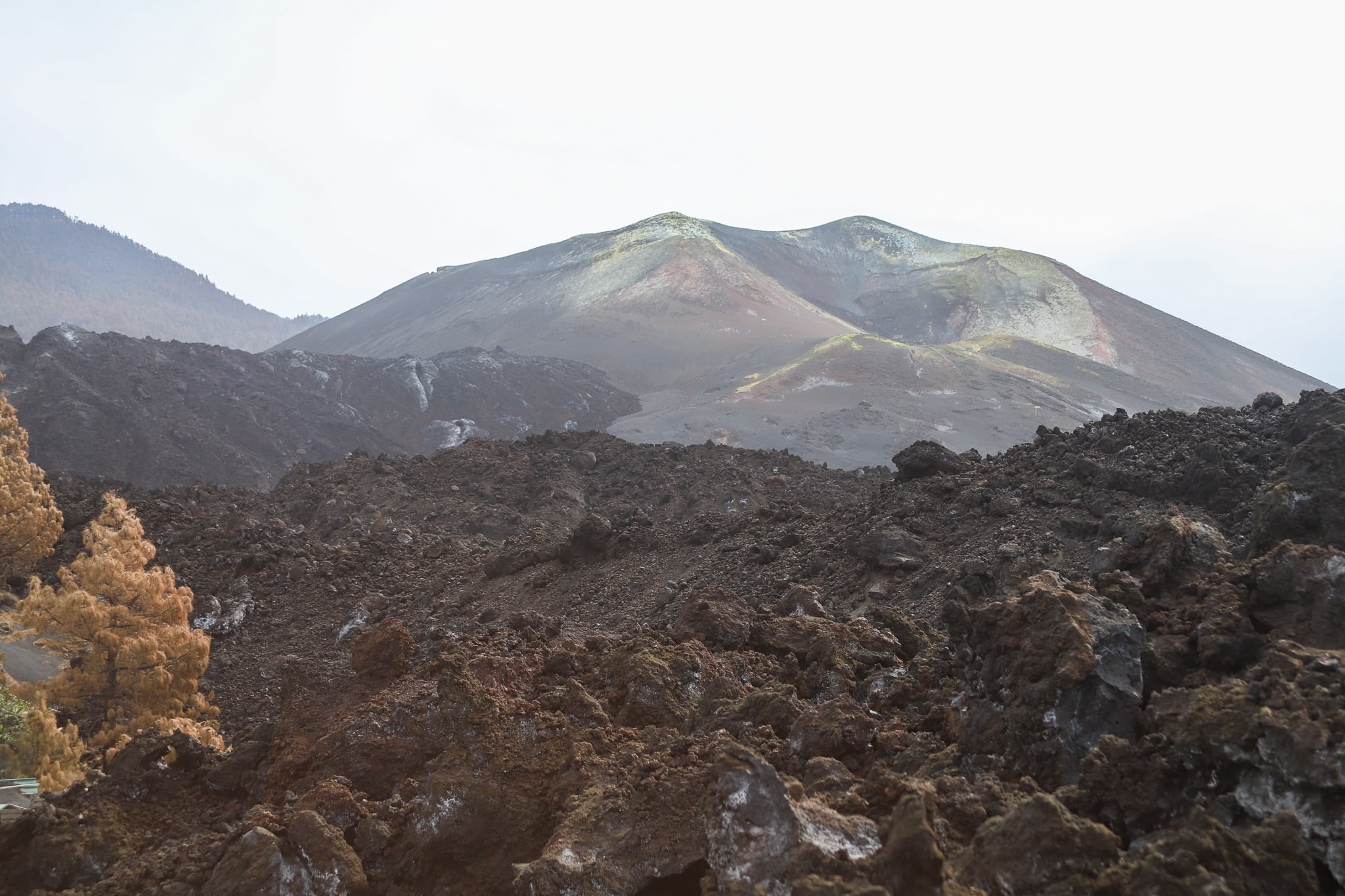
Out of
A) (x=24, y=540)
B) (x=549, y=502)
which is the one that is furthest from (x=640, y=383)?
(x=24, y=540)

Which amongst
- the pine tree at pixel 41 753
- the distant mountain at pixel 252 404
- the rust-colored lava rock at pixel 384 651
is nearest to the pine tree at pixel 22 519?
the pine tree at pixel 41 753

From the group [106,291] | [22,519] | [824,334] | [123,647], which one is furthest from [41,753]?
[106,291]

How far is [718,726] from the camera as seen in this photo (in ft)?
14.5

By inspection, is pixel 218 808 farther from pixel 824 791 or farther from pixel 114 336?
pixel 114 336

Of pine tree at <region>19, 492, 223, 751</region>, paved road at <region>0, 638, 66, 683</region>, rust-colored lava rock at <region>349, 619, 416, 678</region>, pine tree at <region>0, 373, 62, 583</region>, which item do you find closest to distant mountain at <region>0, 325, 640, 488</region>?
pine tree at <region>0, 373, 62, 583</region>

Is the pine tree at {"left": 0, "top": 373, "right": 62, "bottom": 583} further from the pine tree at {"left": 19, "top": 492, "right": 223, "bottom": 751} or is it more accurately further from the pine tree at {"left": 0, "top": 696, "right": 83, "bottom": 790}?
the pine tree at {"left": 0, "top": 696, "right": 83, "bottom": 790}

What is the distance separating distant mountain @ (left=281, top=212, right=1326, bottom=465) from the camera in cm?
4153

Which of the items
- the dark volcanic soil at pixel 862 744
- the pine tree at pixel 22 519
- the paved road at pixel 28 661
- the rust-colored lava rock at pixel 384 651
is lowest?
the paved road at pixel 28 661

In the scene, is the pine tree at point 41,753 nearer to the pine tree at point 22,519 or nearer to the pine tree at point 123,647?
the pine tree at point 123,647

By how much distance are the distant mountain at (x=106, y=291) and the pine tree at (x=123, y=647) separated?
12067 centimetres

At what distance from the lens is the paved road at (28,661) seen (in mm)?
10781

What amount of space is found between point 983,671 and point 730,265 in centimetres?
7283

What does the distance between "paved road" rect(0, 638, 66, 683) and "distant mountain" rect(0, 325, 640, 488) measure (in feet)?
60.5

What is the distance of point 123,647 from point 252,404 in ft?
113
